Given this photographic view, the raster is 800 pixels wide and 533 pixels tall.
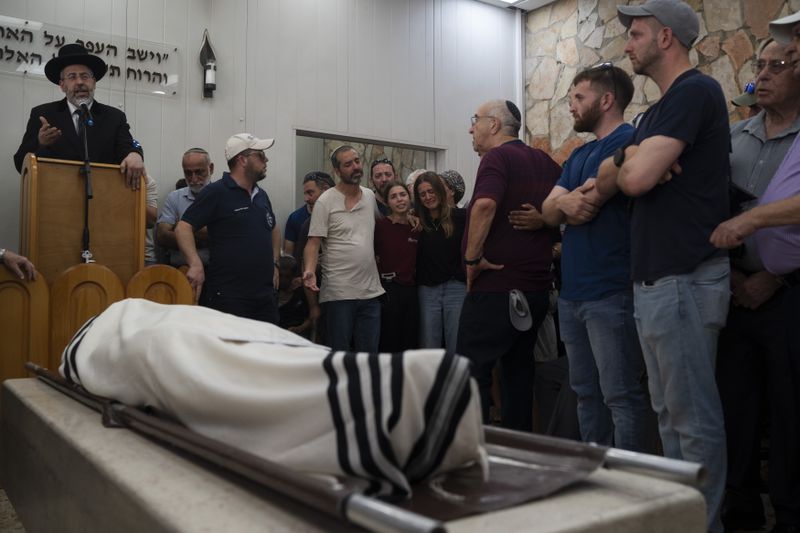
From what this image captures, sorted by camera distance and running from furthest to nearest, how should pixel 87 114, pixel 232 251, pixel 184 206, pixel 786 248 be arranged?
pixel 184 206 < pixel 232 251 < pixel 87 114 < pixel 786 248

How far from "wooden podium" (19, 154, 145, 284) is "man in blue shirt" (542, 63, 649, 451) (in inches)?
73.5

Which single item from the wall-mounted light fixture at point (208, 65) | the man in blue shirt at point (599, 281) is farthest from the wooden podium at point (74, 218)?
the wall-mounted light fixture at point (208, 65)

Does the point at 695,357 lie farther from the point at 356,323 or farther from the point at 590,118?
the point at 356,323

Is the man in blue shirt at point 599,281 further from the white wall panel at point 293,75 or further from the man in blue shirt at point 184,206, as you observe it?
the white wall panel at point 293,75

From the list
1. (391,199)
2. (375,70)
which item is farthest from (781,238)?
(375,70)

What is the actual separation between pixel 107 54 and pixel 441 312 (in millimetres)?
3093

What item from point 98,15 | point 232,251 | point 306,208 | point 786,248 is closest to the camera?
point 786,248

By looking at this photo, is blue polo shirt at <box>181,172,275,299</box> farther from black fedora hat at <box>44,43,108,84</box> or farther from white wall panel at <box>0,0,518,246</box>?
white wall panel at <box>0,0,518,246</box>

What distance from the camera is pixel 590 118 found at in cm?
255

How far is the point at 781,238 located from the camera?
6.54ft

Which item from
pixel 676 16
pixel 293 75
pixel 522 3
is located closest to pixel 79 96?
pixel 293 75

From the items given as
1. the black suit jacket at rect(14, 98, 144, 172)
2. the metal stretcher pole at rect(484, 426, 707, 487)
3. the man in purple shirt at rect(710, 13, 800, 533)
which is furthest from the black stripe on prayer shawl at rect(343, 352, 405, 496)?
the black suit jacket at rect(14, 98, 144, 172)

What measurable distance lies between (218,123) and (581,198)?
3789mm

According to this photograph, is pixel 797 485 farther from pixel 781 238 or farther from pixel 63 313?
pixel 63 313
